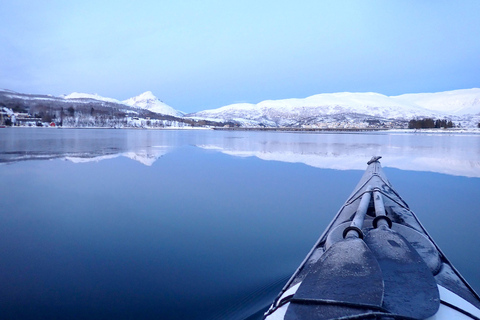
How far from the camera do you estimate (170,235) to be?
4.37m

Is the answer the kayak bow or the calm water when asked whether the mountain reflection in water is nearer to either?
the calm water

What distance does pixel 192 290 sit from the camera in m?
3.04

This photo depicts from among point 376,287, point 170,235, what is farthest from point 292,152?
point 376,287

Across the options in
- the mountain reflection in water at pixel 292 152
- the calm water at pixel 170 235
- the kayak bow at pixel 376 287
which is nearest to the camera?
the kayak bow at pixel 376 287

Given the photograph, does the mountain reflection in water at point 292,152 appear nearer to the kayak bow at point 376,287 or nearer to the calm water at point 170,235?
the calm water at point 170,235

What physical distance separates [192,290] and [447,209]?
5.15 metres

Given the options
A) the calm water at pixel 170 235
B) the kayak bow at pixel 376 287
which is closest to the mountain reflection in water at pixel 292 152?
the calm water at pixel 170 235

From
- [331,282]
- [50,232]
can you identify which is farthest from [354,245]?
[50,232]

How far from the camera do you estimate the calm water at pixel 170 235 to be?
113 inches

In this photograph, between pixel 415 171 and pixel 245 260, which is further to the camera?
pixel 415 171

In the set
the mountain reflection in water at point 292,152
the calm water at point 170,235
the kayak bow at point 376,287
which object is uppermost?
the kayak bow at point 376,287

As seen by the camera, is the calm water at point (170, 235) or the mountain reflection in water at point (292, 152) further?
the mountain reflection in water at point (292, 152)

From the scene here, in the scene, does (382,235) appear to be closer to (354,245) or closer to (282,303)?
(354,245)

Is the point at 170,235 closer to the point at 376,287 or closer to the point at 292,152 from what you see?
the point at 376,287
